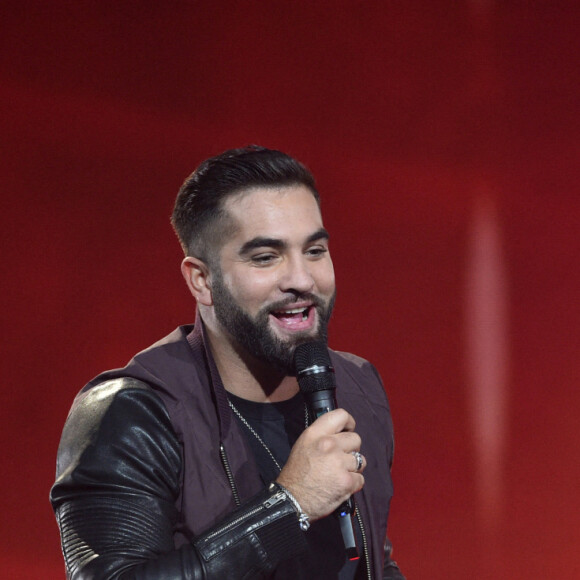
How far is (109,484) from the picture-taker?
1.32 metres


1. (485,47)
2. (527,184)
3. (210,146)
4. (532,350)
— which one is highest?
(485,47)

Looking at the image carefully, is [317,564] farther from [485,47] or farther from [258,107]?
[485,47]

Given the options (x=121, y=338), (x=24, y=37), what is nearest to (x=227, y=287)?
(x=121, y=338)

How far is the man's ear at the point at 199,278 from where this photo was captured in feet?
5.45

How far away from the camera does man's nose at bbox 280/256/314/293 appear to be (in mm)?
1515

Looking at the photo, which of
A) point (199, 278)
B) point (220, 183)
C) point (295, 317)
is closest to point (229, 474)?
point (295, 317)

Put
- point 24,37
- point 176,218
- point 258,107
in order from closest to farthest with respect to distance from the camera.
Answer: point 176,218, point 24,37, point 258,107

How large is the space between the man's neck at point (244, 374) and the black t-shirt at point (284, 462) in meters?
0.02

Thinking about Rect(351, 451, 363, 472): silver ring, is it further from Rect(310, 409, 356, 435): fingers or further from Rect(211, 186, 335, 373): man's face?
Rect(211, 186, 335, 373): man's face

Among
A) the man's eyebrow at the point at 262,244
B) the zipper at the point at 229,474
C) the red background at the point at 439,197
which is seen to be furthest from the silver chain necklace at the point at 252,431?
the red background at the point at 439,197

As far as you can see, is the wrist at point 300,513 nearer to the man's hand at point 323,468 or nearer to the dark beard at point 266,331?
the man's hand at point 323,468

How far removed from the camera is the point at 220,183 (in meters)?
1.66

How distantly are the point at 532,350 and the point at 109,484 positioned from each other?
173 centimetres

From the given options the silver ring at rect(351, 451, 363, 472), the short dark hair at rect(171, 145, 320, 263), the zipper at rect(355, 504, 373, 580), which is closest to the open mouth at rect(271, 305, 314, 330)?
the short dark hair at rect(171, 145, 320, 263)
